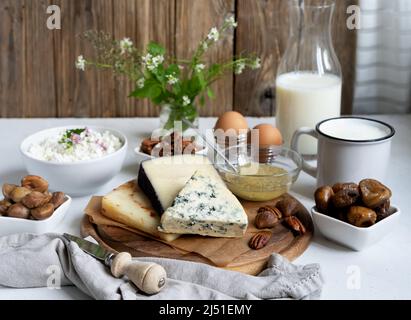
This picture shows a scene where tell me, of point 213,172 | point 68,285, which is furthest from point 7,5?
point 68,285

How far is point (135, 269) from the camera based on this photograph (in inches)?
51.3

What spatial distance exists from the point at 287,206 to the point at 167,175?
27cm

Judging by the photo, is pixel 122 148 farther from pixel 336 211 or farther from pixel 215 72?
pixel 336 211

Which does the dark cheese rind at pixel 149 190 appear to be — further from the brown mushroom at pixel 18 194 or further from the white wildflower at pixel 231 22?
the white wildflower at pixel 231 22

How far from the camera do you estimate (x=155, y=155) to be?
6.04 feet

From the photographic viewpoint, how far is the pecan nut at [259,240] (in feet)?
4.77

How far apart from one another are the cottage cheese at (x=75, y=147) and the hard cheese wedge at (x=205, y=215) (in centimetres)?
30

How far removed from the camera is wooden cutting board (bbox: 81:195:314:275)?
4.66 ft

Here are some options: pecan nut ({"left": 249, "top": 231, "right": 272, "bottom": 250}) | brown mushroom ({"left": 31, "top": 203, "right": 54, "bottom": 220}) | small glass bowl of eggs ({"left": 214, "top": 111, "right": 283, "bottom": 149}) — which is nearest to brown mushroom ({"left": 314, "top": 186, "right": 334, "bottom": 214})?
pecan nut ({"left": 249, "top": 231, "right": 272, "bottom": 250})

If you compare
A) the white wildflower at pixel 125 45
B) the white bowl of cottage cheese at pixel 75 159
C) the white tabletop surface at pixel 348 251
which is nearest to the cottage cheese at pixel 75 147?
the white bowl of cottage cheese at pixel 75 159

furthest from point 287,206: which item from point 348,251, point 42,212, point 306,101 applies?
point 42,212

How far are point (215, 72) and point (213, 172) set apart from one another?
0.44m

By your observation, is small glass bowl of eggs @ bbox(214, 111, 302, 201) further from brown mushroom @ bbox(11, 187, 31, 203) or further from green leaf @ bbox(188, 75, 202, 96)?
brown mushroom @ bbox(11, 187, 31, 203)

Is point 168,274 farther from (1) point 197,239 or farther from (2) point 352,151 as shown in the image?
(2) point 352,151
